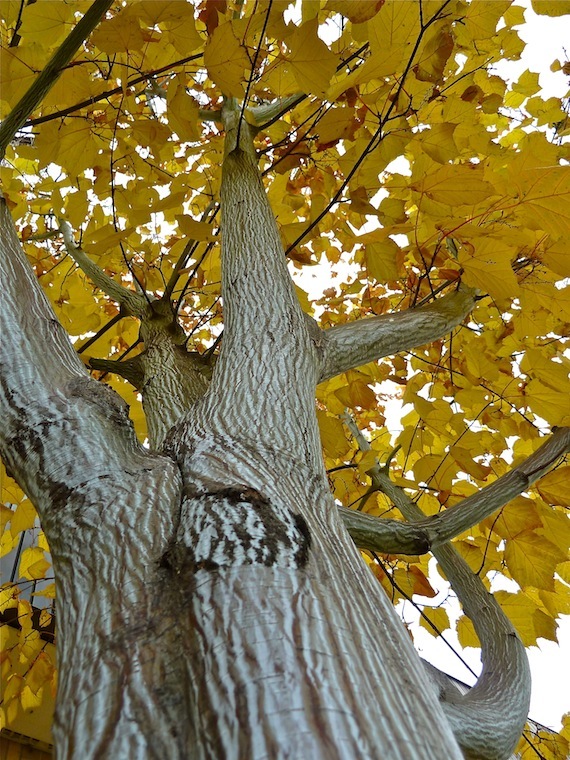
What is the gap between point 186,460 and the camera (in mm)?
864

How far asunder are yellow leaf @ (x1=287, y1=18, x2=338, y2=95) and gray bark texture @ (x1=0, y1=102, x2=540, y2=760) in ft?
1.59

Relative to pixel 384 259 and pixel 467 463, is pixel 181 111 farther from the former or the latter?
pixel 467 463

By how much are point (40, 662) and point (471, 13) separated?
2284mm

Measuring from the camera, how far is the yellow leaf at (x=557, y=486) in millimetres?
1383

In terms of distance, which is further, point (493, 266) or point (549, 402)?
point (549, 402)

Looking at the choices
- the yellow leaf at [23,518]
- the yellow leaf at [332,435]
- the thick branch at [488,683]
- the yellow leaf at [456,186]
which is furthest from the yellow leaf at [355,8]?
the yellow leaf at [23,518]

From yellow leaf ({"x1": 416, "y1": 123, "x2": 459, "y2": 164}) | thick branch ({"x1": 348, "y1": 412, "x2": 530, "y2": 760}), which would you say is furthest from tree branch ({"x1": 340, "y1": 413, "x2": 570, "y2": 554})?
yellow leaf ({"x1": 416, "y1": 123, "x2": 459, "y2": 164})

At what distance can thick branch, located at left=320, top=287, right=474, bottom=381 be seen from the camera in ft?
4.48

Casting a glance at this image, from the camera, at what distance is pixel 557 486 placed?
140 centimetres

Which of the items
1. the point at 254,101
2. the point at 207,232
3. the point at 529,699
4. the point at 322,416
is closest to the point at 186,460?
the point at 207,232

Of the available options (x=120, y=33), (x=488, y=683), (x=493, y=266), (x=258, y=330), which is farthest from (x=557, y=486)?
(x=120, y=33)

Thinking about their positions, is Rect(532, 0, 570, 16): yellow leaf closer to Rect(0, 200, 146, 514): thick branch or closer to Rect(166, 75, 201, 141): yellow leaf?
Rect(166, 75, 201, 141): yellow leaf

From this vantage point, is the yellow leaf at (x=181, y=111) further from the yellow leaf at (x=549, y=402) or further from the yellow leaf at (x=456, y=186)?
the yellow leaf at (x=549, y=402)

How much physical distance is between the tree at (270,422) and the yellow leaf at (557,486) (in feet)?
0.03
